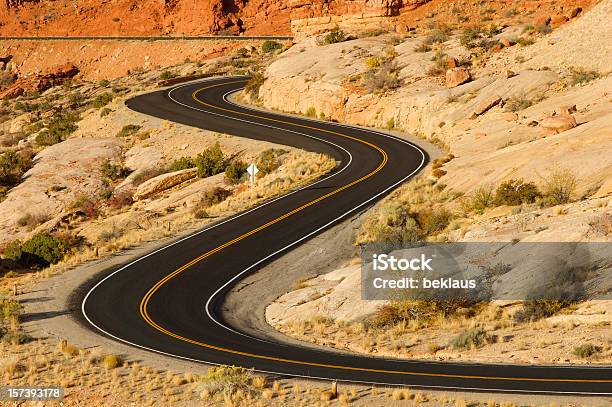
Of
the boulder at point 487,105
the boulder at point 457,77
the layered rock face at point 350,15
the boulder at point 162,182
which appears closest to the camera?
the boulder at point 162,182

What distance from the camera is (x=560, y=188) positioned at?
3378 centimetres

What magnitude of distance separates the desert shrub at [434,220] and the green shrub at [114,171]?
24553mm

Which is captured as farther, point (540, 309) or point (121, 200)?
point (121, 200)

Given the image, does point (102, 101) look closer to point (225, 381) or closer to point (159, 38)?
point (159, 38)

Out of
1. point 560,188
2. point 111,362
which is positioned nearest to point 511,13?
point 560,188

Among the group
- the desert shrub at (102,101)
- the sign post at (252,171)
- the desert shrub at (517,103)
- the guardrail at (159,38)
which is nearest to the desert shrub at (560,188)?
the desert shrub at (517,103)

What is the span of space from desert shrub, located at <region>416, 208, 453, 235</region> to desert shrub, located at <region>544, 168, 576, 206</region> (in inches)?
170

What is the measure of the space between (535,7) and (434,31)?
9.54 metres

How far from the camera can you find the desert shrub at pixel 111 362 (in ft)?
79.1

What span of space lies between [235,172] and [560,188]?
21.4 metres

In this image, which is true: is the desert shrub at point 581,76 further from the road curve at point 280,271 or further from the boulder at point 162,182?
the boulder at point 162,182

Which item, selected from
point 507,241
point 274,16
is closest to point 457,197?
point 507,241

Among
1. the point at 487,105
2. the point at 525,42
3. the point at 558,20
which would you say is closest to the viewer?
the point at 487,105

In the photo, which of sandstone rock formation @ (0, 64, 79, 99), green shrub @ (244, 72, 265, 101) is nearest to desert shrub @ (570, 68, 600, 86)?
green shrub @ (244, 72, 265, 101)
